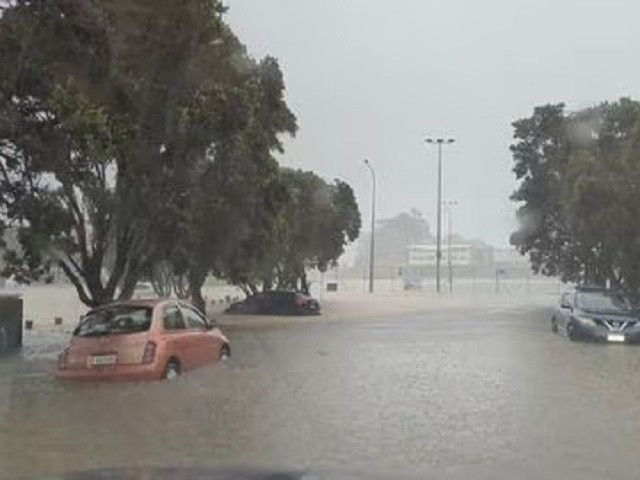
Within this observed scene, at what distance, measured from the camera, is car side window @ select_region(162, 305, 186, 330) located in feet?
53.9

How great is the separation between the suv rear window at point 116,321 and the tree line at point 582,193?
20.7 meters

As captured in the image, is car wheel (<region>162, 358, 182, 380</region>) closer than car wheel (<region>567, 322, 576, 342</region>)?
Yes

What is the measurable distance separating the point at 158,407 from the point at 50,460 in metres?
3.66

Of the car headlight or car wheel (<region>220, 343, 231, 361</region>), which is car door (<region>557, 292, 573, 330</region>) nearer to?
the car headlight

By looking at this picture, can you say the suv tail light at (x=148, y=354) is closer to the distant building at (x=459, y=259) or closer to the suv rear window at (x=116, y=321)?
the suv rear window at (x=116, y=321)

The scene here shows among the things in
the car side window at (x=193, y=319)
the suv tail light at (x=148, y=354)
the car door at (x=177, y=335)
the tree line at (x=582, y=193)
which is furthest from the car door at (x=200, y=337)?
the tree line at (x=582, y=193)

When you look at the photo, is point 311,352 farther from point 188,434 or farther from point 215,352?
point 188,434

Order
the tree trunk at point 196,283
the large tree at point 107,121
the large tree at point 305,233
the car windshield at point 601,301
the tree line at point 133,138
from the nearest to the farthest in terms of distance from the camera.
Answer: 1. the large tree at point 107,121
2. the tree line at point 133,138
3. the car windshield at point 601,301
4. the tree trunk at point 196,283
5. the large tree at point 305,233

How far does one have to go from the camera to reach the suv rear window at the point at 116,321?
16.0m

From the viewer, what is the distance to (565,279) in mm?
48125

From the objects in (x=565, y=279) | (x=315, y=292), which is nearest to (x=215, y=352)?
(x=565, y=279)

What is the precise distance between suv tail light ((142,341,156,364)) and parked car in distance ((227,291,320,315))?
2930 cm

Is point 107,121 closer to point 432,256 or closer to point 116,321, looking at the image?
point 116,321

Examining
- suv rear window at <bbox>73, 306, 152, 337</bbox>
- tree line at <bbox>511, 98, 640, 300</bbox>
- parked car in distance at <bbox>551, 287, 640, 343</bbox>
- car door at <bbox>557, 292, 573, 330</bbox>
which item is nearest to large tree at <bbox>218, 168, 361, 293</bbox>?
tree line at <bbox>511, 98, 640, 300</bbox>
